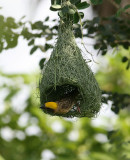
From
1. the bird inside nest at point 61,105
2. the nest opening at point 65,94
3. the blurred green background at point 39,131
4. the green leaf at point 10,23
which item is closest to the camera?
the bird inside nest at point 61,105

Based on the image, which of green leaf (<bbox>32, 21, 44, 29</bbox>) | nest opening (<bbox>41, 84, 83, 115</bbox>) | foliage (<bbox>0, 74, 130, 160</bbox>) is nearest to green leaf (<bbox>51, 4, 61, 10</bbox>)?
nest opening (<bbox>41, 84, 83, 115</bbox>)

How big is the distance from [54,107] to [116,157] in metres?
2.47

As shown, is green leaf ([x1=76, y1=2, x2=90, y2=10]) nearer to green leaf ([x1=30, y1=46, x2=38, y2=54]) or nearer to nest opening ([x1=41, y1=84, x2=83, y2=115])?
nest opening ([x1=41, y1=84, x2=83, y2=115])

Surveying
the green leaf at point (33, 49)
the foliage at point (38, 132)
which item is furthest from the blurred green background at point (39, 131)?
the green leaf at point (33, 49)

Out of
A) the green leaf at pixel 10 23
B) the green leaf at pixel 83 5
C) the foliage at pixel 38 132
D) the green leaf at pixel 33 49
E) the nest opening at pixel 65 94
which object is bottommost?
the foliage at pixel 38 132

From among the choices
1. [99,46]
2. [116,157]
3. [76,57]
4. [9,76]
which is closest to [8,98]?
[9,76]

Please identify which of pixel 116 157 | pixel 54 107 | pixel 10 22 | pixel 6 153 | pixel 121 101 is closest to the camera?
pixel 54 107

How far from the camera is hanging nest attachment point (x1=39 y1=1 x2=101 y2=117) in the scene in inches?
95.0

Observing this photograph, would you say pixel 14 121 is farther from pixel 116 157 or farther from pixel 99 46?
pixel 99 46

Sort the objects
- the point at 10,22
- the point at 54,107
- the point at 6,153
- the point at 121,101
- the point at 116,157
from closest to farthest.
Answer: the point at 54,107 → the point at 10,22 → the point at 121,101 → the point at 116,157 → the point at 6,153

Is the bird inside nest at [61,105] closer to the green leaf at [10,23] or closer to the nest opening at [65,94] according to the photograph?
the nest opening at [65,94]

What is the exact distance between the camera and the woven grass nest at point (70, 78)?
7.93 feet

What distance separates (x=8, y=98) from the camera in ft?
17.0

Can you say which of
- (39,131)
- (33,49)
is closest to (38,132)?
(39,131)
